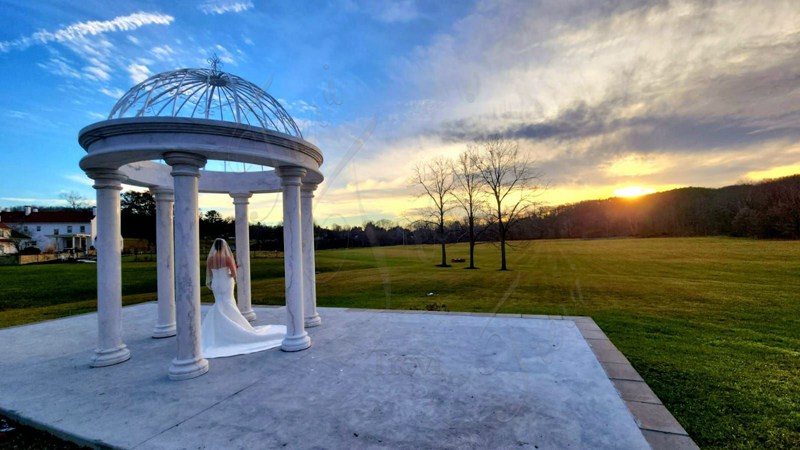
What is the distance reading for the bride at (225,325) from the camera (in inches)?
281

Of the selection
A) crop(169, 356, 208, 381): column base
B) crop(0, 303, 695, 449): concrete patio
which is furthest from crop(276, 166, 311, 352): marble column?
crop(169, 356, 208, 381): column base

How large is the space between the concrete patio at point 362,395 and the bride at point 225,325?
1.57ft

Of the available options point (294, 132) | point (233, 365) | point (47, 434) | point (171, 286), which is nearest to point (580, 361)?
point (233, 365)

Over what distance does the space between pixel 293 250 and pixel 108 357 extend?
3.91m

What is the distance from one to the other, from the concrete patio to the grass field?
90 cm

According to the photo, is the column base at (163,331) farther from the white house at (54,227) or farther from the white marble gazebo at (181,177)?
the white house at (54,227)

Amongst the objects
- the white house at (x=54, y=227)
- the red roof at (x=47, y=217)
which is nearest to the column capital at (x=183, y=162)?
the white house at (x=54, y=227)

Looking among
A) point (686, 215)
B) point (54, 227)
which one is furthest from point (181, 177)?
point (686, 215)

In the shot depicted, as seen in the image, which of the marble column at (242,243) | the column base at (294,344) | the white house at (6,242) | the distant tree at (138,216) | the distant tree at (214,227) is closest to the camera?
the column base at (294,344)

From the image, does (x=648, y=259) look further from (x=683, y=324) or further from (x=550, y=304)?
(x=683, y=324)

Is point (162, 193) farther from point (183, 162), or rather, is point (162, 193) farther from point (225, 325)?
point (225, 325)

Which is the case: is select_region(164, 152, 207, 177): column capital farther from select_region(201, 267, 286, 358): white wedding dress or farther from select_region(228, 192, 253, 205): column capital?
select_region(228, 192, 253, 205): column capital

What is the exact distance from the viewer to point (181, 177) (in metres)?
5.79

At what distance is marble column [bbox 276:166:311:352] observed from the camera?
7.08m
